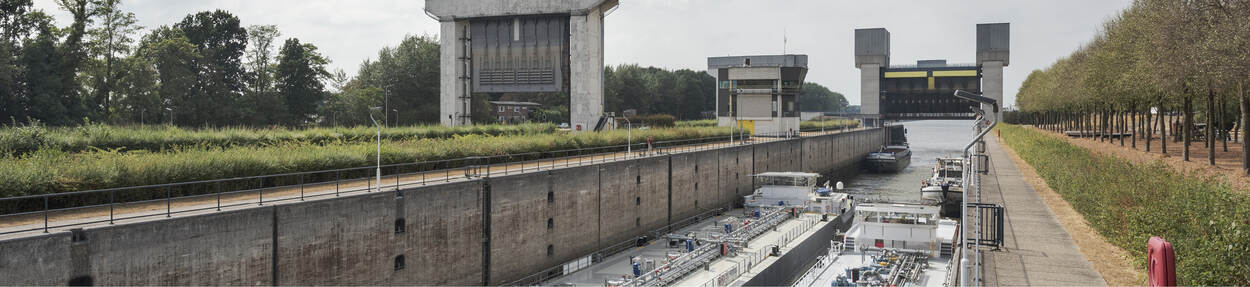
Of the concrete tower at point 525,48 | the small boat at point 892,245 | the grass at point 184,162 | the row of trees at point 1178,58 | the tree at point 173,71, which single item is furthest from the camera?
the tree at point 173,71

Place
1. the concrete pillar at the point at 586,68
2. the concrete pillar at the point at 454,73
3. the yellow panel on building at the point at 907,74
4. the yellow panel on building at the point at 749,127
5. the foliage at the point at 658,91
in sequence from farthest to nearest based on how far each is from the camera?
1. the yellow panel on building at the point at 907,74
2. the foliage at the point at 658,91
3. the yellow panel on building at the point at 749,127
4. the concrete pillar at the point at 454,73
5. the concrete pillar at the point at 586,68

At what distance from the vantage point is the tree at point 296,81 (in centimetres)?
7044

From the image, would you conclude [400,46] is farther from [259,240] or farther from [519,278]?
[259,240]

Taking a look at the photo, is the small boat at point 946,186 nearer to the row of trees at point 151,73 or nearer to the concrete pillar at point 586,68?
the concrete pillar at point 586,68

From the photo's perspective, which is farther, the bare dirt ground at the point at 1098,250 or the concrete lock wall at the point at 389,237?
the bare dirt ground at the point at 1098,250

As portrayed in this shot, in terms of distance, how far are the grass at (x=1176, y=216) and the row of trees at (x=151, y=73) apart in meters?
53.4

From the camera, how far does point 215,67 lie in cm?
6225

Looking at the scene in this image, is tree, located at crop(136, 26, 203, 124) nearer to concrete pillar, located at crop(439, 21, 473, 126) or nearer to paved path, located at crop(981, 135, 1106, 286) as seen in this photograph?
concrete pillar, located at crop(439, 21, 473, 126)

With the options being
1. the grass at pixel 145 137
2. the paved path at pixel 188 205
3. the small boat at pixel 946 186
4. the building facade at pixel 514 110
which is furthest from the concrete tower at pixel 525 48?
the building facade at pixel 514 110

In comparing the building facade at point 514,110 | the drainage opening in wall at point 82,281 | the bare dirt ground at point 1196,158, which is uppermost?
the building facade at point 514,110

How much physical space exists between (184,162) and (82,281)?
7347 mm

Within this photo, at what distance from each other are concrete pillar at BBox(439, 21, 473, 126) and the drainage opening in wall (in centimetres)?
3859

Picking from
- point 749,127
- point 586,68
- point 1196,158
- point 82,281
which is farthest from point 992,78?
point 82,281

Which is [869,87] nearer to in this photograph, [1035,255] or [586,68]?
[586,68]
